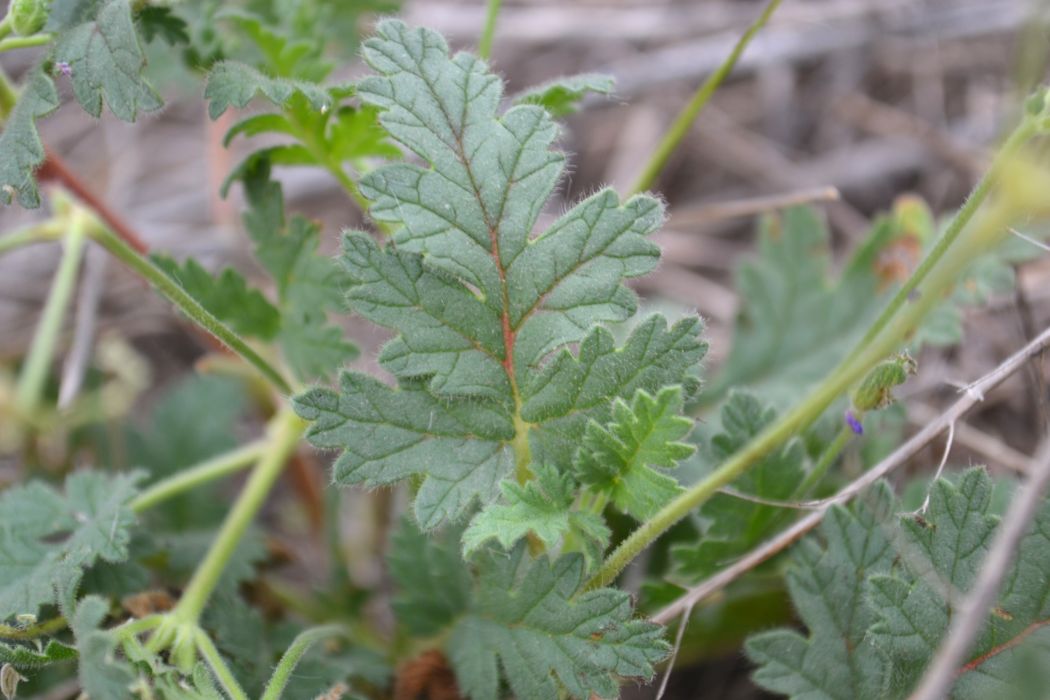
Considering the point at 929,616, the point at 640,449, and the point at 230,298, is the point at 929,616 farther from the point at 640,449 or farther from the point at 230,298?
the point at 230,298

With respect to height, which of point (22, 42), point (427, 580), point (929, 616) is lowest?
point (427, 580)

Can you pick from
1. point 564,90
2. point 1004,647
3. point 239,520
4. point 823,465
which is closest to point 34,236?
point 239,520

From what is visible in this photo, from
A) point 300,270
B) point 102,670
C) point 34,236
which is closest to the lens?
point 102,670

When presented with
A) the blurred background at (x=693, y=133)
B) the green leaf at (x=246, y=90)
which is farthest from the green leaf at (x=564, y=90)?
the blurred background at (x=693, y=133)

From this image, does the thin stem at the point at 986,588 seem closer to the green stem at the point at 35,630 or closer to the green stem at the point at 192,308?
the green stem at the point at 192,308

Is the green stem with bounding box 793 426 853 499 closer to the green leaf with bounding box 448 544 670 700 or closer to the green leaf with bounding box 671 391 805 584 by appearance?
the green leaf with bounding box 671 391 805 584

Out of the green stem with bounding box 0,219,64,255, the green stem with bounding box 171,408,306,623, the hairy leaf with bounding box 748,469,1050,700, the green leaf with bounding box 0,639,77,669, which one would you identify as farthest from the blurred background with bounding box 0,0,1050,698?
the green leaf with bounding box 0,639,77,669
